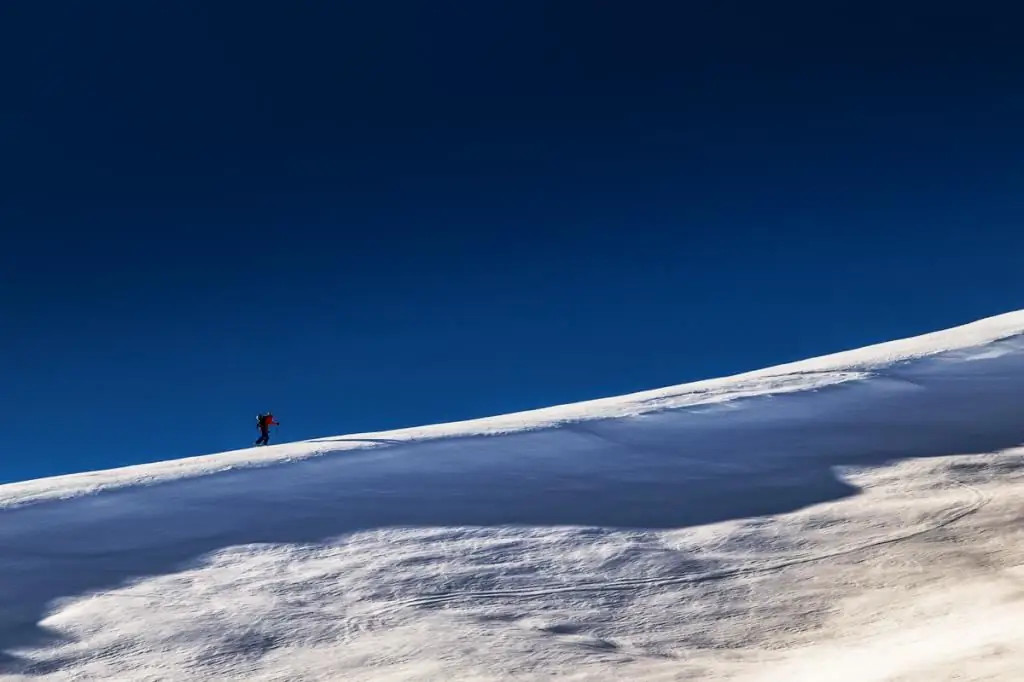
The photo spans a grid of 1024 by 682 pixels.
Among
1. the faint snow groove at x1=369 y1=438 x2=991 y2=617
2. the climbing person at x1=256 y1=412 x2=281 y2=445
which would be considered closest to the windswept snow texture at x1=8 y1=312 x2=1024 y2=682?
the faint snow groove at x1=369 y1=438 x2=991 y2=617

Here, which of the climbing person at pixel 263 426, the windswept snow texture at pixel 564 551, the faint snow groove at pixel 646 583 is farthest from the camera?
the climbing person at pixel 263 426

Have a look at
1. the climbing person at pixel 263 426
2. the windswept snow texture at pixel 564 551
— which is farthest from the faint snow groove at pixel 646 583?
the climbing person at pixel 263 426

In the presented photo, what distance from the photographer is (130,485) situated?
9844 millimetres

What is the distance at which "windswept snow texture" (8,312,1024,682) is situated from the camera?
6559 mm

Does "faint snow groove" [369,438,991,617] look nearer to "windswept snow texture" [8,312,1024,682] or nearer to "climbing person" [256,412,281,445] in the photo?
"windswept snow texture" [8,312,1024,682]

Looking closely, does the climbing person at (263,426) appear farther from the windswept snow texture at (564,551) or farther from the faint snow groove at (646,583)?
the faint snow groove at (646,583)

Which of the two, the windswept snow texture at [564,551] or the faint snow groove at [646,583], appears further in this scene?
the faint snow groove at [646,583]

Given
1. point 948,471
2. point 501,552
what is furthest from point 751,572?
point 948,471

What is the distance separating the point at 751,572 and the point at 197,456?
6.45m

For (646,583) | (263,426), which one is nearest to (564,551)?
(646,583)

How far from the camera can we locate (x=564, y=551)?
8.36m

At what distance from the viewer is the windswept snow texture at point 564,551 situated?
6.56m

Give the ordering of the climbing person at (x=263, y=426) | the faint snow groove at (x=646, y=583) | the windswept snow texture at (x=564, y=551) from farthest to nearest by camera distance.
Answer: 1. the climbing person at (x=263, y=426)
2. the faint snow groove at (x=646, y=583)
3. the windswept snow texture at (x=564, y=551)

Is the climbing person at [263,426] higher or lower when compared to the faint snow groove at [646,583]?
higher
